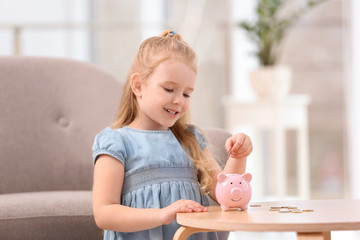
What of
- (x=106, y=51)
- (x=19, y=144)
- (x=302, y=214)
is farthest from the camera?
(x=106, y=51)

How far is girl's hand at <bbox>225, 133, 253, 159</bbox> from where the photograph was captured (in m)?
1.33

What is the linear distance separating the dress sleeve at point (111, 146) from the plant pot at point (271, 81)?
2.22 m

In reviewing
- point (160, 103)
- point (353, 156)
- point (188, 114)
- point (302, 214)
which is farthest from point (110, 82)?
point (353, 156)

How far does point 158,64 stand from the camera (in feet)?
4.51

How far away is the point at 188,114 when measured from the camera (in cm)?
154

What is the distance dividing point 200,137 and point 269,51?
215 cm

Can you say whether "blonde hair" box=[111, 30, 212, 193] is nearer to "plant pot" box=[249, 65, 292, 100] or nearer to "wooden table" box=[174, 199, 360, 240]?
"wooden table" box=[174, 199, 360, 240]

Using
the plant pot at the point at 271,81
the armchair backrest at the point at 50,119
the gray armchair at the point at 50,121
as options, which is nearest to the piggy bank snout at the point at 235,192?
the gray armchair at the point at 50,121

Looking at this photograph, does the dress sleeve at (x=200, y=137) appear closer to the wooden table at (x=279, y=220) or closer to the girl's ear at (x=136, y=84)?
the girl's ear at (x=136, y=84)

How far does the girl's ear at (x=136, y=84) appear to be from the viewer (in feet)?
4.64

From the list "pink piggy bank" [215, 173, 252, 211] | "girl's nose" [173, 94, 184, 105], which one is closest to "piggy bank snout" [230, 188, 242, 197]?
"pink piggy bank" [215, 173, 252, 211]

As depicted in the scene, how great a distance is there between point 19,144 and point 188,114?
73 centimetres

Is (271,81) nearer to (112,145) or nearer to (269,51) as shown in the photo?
(269,51)

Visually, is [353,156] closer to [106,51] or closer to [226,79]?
[226,79]
